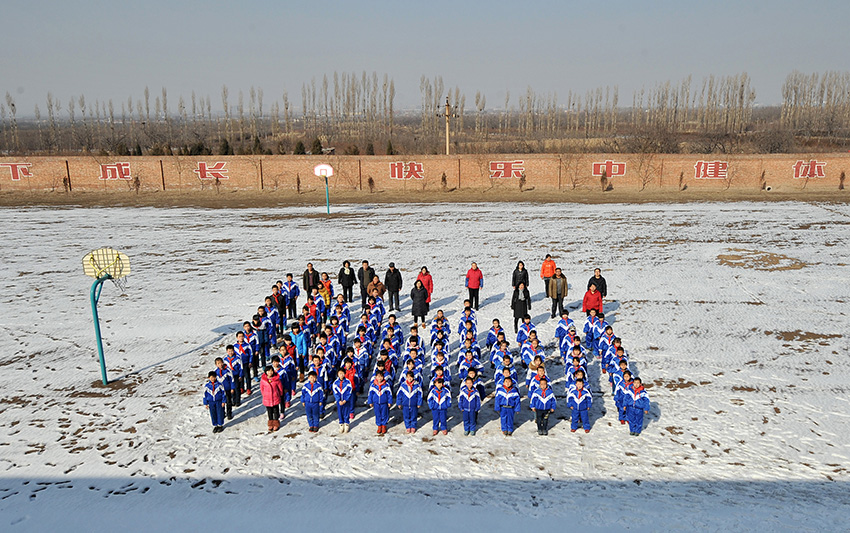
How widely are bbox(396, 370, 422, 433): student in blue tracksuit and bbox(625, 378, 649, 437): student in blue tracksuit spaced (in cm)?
304

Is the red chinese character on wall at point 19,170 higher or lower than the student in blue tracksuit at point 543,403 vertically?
higher

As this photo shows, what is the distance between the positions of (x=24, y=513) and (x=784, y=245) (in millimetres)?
22144

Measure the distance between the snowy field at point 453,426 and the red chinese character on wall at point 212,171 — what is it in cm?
1793

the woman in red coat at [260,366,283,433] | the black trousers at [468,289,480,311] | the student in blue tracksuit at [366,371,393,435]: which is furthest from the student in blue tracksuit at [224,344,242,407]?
the black trousers at [468,289,480,311]

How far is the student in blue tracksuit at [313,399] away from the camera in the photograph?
8.45 m

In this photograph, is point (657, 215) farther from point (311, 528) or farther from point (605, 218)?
point (311, 528)

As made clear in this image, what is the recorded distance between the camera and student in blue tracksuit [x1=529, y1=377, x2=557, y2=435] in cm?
823

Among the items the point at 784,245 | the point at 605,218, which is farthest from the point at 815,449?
the point at 605,218

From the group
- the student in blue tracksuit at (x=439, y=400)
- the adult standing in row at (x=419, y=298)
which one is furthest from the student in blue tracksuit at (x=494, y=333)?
the adult standing in row at (x=419, y=298)

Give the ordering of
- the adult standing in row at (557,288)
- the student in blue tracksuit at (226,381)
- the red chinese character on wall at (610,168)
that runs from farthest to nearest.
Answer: the red chinese character on wall at (610,168) < the adult standing in row at (557,288) < the student in blue tracksuit at (226,381)

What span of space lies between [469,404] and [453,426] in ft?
2.32

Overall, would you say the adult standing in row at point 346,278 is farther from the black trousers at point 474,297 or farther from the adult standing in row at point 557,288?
the adult standing in row at point 557,288

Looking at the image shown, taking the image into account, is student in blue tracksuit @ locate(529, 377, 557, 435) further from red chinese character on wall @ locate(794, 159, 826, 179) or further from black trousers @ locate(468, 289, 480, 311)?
red chinese character on wall @ locate(794, 159, 826, 179)

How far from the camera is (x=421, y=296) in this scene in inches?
506
